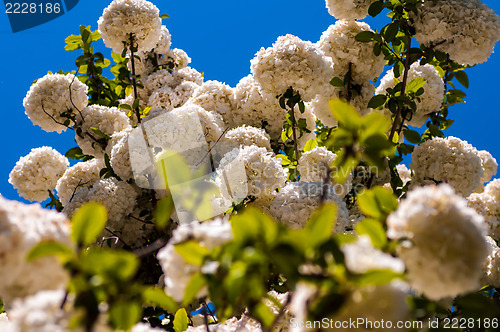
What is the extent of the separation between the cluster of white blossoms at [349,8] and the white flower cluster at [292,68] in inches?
21.6

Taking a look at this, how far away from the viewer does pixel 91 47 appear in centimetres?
309

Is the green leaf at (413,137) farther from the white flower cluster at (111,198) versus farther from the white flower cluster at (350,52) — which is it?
the white flower cluster at (111,198)

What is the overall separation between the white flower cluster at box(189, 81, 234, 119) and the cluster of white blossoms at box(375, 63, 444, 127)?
0.91m

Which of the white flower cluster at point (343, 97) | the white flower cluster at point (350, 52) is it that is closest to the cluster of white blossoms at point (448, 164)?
the white flower cluster at point (343, 97)

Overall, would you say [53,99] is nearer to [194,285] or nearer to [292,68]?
[292,68]

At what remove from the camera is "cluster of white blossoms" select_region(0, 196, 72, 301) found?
0.59 m

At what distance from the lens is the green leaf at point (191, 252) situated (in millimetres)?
652

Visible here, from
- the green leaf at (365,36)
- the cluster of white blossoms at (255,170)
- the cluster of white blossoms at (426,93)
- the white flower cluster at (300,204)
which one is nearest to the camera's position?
the white flower cluster at (300,204)

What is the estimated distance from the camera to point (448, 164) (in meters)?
2.20

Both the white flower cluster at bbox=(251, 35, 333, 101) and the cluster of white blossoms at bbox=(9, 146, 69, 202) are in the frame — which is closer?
the white flower cluster at bbox=(251, 35, 333, 101)

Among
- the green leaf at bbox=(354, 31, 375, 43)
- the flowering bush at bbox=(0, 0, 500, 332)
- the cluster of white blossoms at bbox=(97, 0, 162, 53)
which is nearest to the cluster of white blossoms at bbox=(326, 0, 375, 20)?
the flowering bush at bbox=(0, 0, 500, 332)

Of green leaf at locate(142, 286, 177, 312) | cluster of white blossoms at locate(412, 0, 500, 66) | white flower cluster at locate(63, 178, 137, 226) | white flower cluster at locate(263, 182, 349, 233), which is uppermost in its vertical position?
cluster of white blossoms at locate(412, 0, 500, 66)

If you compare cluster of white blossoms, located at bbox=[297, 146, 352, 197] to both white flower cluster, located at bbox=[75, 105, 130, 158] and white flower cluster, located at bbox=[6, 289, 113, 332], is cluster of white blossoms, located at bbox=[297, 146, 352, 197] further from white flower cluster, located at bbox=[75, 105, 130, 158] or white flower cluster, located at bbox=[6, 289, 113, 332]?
white flower cluster, located at bbox=[6, 289, 113, 332]

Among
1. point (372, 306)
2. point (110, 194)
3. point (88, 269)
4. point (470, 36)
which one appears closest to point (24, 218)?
point (88, 269)
